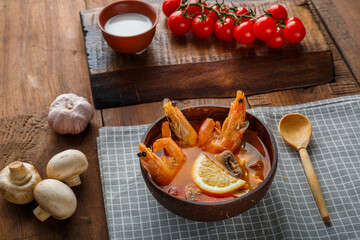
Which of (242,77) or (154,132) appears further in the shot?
(242,77)

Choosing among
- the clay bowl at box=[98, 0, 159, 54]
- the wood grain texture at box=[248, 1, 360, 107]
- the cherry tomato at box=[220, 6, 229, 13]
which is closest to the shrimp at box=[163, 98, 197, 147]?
the wood grain texture at box=[248, 1, 360, 107]

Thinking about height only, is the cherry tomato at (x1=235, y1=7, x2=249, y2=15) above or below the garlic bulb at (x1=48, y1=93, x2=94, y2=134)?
above

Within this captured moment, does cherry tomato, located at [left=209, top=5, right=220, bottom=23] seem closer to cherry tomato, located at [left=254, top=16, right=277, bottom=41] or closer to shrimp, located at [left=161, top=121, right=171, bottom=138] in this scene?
cherry tomato, located at [left=254, top=16, right=277, bottom=41]

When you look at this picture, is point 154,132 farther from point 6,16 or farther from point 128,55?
point 6,16

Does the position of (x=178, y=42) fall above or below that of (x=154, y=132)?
below

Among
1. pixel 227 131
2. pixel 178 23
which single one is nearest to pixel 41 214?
pixel 227 131

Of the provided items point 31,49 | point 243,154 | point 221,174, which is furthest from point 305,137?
point 31,49

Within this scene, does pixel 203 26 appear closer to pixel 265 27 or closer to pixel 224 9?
pixel 224 9
